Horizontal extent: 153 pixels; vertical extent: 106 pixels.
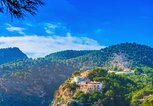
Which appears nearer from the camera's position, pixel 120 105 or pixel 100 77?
pixel 120 105

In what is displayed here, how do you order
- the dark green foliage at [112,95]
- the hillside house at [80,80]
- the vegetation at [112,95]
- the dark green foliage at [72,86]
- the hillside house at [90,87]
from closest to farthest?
the vegetation at [112,95], the dark green foliage at [112,95], the hillside house at [90,87], the dark green foliage at [72,86], the hillside house at [80,80]

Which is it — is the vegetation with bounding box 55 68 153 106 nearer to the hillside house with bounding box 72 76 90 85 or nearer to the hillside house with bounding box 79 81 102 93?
the hillside house with bounding box 79 81 102 93

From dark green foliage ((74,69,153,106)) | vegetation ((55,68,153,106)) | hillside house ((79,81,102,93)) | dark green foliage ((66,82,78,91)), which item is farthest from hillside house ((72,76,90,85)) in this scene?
dark green foliage ((74,69,153,106))

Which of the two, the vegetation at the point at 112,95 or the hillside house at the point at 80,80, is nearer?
the vegetation at the point at 112,95

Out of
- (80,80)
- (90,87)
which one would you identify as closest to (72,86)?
(80,80)

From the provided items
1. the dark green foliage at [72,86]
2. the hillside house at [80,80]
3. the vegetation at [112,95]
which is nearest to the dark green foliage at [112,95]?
the vegetation at [112,95]

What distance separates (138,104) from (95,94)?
14102 mm

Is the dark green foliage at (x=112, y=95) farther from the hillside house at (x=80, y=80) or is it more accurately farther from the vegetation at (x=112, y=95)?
the hillside house at (x=80, y=80)

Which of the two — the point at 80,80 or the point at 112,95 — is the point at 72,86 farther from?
the point at 112,95

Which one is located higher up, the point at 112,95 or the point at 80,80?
the point at 80,80

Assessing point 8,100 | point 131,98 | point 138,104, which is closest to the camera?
point 138,104

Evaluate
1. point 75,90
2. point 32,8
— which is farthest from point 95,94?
point 32,8

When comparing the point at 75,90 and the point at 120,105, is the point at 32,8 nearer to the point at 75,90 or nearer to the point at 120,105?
the point at 120,105

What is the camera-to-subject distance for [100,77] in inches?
5428
